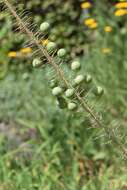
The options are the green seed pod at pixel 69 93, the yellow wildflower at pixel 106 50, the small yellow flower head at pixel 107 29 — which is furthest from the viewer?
the small yellow flower head at pixel 107 29

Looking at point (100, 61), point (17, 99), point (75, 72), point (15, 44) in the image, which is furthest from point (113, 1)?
point (75, 72)

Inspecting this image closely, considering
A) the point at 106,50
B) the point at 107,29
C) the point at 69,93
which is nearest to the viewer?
the point at 69,93

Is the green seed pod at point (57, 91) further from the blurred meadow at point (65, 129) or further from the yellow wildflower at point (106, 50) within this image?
the yellow wildflower at point (106, 50)

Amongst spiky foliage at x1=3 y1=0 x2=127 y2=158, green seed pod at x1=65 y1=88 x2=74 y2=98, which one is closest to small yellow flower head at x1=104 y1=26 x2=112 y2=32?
spiky foliage at x1=3 y1=0 x2=127 y2=158

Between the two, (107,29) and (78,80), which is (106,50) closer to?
(107,29)

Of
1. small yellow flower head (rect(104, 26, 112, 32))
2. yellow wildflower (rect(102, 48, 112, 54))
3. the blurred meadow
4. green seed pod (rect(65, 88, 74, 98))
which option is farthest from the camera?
small yellow flower head (rect(104, 26, 112, 32))

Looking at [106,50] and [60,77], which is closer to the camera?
[60,77]

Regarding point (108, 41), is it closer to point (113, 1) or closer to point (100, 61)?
point (100, 61)

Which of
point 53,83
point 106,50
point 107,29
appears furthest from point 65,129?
point 53,83

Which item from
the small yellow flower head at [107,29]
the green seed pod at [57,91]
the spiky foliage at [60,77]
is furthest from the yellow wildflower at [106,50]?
the green seed pod at [57,91]

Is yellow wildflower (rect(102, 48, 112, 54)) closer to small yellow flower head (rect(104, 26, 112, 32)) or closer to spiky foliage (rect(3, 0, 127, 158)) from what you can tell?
small yellow flower head (rect(104, 26, 112, 32))

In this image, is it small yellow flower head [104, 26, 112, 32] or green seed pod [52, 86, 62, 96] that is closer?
green seed pod [52, 86, 62, 96]
